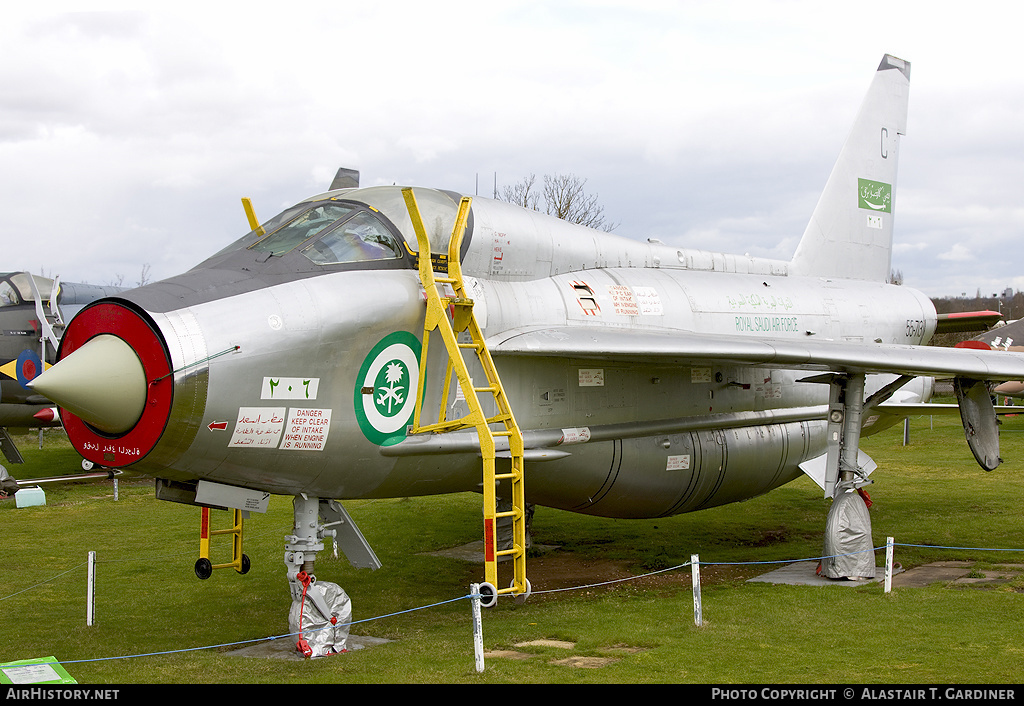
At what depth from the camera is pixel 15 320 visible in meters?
19.1

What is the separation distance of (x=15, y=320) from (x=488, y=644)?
49.8 feet

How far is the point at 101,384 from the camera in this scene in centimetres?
648

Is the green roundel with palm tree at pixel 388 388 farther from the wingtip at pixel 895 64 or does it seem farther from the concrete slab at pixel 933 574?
the wingtip at pixel 895 64

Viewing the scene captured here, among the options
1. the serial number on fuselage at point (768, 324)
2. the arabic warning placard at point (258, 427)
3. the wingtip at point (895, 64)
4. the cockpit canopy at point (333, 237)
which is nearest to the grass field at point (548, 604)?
the arabic warning placard at point (258, 427)

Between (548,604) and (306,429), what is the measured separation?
3694 mm

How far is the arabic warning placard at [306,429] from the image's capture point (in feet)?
24.3

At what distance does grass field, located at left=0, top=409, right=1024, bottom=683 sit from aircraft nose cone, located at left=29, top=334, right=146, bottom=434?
1791mm

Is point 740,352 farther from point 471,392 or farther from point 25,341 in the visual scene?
point 25,341

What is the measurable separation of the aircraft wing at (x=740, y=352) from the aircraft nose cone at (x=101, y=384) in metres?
3.17

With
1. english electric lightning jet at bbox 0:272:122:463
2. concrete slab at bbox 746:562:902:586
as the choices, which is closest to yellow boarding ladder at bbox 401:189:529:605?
concrete slab at bbox 746:562:902:586

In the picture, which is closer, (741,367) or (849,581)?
(849,581)

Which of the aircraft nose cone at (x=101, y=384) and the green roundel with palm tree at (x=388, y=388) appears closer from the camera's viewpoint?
the aircraft nose cone at (x=101, y=384)
